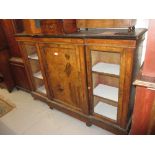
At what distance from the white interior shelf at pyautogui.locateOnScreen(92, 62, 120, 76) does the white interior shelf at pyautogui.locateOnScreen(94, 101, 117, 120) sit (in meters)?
0.63

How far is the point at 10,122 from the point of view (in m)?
2.43

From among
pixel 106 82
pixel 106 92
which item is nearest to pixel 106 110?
pixel 106 92

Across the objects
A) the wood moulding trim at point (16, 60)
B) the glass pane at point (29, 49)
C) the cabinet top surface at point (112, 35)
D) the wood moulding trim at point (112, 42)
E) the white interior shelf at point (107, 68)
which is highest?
the cabinet top surface at point (112, 35)

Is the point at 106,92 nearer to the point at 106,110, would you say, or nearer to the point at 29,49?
the point at 106,110

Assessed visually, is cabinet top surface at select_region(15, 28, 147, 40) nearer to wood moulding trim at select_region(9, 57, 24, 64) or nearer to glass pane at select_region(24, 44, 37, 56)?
glass pane at select_region(24, 44, 37, 56)

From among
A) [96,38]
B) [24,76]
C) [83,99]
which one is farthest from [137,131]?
[24,76]

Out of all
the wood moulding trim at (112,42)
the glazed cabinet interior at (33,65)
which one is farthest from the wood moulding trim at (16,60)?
the wood moulding trim at (112,42)

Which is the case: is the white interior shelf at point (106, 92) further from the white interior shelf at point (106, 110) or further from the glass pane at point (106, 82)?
the white interior shelf at point (106, 110)

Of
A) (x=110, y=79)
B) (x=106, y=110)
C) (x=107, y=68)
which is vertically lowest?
(x=106, y=110)

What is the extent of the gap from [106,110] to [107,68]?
0.63m

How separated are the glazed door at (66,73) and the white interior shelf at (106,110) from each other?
182mm

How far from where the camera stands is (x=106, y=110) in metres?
2.03

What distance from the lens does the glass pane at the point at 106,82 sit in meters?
1.74
